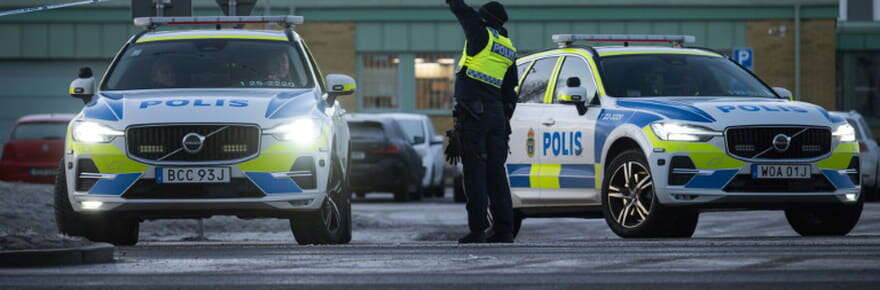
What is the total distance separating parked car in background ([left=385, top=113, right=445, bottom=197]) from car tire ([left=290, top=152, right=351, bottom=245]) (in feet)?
47.3

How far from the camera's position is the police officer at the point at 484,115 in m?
11.8

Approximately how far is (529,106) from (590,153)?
1.23 metres

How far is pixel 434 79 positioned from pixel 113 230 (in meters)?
29.4

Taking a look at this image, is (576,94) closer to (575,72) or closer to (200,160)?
(575,72)

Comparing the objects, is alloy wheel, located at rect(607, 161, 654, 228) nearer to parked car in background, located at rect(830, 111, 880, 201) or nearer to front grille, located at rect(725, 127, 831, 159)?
front grille, located at rect(725, 127, 831, 159)

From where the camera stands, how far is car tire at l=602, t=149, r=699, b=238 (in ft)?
41.4

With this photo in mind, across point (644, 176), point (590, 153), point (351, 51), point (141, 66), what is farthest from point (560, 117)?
point (351, 51)

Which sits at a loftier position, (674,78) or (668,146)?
(674,78)

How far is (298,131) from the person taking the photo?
11.9 meters

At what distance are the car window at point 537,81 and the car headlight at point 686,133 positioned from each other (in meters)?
2.20

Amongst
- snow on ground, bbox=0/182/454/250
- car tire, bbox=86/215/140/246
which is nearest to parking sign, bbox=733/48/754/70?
snow on ground, bbox=0/182/454/250

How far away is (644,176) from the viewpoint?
503 inches

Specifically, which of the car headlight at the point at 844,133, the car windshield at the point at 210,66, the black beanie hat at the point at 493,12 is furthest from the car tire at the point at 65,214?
the car headlight at the point at 844,133

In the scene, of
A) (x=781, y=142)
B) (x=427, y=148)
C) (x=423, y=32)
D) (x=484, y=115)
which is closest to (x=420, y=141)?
(x=427, y=148)
